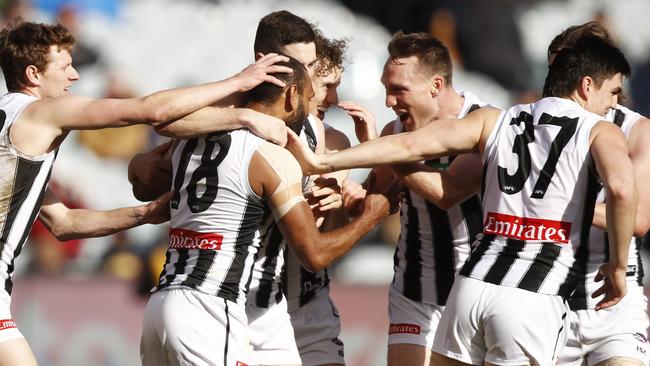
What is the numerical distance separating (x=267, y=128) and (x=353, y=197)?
3.77ft

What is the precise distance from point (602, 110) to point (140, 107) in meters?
2.32

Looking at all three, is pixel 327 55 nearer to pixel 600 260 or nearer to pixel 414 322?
pixel 414 322

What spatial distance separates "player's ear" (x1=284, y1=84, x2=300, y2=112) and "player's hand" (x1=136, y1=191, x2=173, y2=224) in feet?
2.74

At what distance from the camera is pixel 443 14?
12352 mm

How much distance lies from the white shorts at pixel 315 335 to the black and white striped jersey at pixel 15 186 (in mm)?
1701

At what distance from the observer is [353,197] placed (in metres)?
5.93

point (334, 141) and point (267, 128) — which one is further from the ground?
point (334, 141)

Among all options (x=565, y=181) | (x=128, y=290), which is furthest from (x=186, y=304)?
(x=128, y=290)

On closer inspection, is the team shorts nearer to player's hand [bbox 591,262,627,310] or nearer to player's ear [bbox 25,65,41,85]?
player's ear [bbox 25,65,41,85]

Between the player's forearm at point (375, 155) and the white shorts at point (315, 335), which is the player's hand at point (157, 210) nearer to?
the player's forearm at point (375, 155)

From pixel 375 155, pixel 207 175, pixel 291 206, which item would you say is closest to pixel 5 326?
pixel 207 175

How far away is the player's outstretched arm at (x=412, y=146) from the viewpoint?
5164 millimetres

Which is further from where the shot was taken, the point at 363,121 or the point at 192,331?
the point at 363,121

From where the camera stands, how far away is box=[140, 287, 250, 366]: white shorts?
4.77 m
